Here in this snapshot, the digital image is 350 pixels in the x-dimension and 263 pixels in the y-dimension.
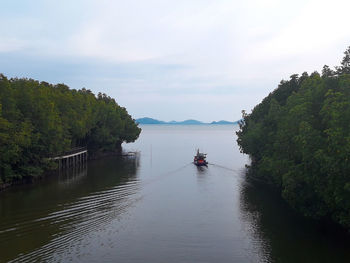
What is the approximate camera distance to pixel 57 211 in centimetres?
3891

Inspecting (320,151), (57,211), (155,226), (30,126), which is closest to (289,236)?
(320,151)

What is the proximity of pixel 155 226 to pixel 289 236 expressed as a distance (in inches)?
524

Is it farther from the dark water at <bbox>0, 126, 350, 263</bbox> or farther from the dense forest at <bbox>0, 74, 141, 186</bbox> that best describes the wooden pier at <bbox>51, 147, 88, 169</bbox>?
the dark water at <bbox>0, 126, 350, 263</bbox>

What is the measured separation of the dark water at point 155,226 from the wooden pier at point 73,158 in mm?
13815

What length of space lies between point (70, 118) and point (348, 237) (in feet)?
182

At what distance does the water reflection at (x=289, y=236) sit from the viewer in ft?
90.6

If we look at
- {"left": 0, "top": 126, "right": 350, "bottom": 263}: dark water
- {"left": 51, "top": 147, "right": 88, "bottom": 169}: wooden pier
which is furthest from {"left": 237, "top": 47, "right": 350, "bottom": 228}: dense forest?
{"left": 51, "top": 147, "right": 88, "bottom": 169}: wooden pier

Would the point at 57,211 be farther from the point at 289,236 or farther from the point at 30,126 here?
the point at 289,236

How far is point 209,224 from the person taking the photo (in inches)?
1411

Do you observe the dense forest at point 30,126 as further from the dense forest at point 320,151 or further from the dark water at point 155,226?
the dense forest at point 320,151

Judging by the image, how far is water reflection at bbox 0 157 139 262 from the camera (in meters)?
28.8

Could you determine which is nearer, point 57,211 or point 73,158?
point 57,211

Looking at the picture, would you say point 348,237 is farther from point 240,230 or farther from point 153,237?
point 153,237

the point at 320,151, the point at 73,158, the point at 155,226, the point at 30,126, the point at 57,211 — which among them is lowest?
the point at 155,226
